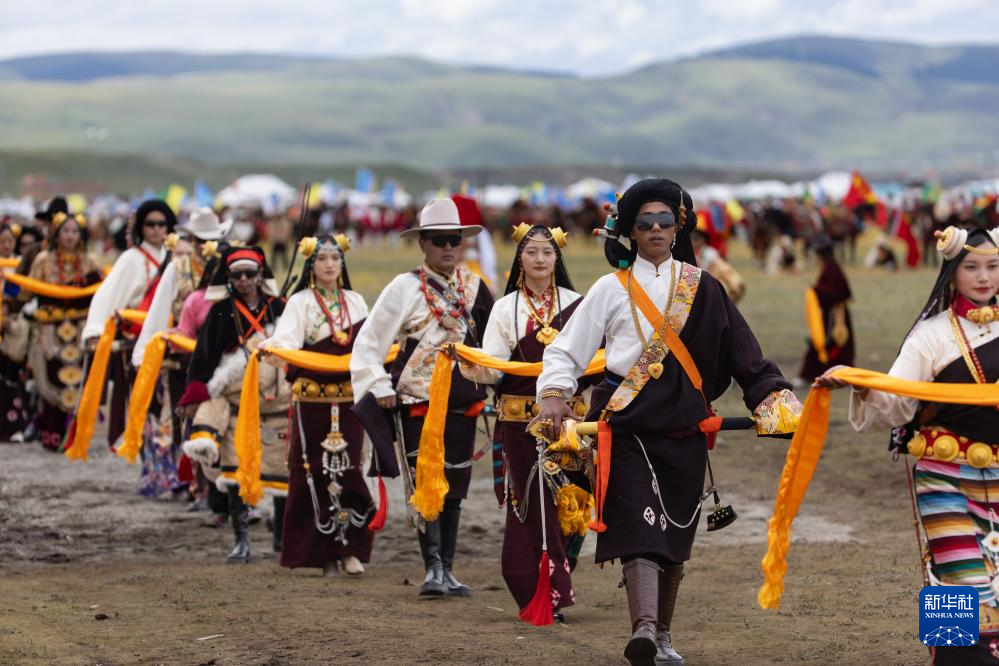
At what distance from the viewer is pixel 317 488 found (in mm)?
9328

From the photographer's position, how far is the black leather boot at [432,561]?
332 inches

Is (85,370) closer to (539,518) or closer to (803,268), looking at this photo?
(539,518)

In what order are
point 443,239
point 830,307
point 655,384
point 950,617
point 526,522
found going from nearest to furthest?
point 950,617 < point 655,384 < point 526,522 < point 443,239 < point 830,307

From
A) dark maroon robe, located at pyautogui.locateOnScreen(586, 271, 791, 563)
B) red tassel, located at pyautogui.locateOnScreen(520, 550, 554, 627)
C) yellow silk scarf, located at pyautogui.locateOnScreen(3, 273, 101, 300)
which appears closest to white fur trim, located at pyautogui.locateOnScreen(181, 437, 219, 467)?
red tassel, located at pyautogui.locateOnScreen(520, 550, 554, 627)

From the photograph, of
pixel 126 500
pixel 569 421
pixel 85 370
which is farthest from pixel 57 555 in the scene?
pixel 569 421

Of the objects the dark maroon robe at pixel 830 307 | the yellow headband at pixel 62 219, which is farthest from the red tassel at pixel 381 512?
the dark maroon robe at pixel 830 307

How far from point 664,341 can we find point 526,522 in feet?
6.06

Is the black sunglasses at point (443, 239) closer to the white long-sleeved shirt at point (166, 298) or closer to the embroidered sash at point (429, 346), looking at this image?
the embroidered sash at point (429, 346)

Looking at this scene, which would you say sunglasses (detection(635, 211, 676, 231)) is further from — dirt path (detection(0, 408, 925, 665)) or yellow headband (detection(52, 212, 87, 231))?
yellow headband (detection(52, 212, 87, 231))

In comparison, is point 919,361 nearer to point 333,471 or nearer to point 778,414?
point 778,414

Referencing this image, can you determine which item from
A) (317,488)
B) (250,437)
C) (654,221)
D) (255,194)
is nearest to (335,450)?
(317,488)

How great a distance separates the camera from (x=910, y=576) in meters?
8.68

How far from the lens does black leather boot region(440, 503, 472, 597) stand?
852cm

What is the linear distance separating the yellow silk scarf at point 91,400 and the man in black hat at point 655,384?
225 inches
